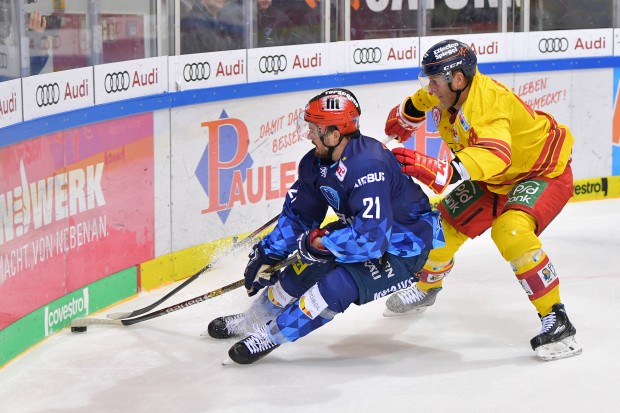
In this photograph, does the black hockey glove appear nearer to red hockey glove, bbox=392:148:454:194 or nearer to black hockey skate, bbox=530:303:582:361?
red hockey glove, bbox=392:148:454:194

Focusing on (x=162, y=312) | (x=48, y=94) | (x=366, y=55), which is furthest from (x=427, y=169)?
(x=366, y=55)

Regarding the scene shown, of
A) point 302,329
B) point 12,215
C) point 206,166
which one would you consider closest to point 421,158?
point 302,329

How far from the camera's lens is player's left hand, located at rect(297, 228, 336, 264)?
444 centimetres

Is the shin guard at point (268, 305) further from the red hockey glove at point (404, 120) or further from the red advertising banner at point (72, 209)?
the red hockey glove at point (404, 120)

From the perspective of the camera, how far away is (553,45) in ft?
25.7

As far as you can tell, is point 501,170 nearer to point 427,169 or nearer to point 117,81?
point 427,169

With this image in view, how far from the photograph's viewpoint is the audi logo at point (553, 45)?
7.79 metres

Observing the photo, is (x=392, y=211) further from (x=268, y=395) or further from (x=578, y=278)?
(x=578, y=278)

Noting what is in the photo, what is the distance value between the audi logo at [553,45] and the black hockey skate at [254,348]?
385 centimetres

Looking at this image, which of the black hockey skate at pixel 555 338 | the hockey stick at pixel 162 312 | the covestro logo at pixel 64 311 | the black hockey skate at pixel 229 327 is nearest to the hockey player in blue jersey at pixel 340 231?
the hockey stick at pixel 162 312

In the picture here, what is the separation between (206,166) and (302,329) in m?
1.84

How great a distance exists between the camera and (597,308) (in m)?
5.46

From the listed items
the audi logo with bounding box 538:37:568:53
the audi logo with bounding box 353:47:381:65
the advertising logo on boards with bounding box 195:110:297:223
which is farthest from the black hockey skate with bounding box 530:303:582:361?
the audi logo with bounding box 538:37:568:53

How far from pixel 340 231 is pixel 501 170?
2.10 ft
